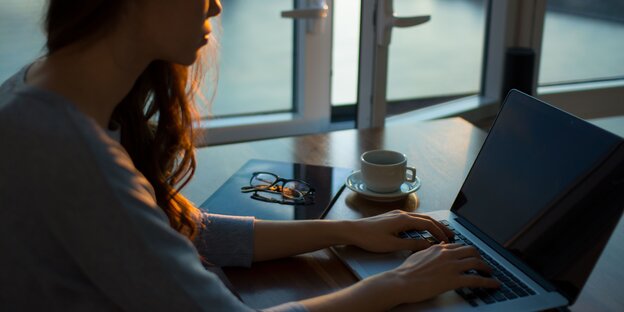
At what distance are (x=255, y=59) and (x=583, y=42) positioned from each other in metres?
1.66

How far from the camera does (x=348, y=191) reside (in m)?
1.33

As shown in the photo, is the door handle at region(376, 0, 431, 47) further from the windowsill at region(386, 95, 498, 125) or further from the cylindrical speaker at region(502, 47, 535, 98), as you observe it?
the cylindrical speaker at region(502, 47, 535, 98)

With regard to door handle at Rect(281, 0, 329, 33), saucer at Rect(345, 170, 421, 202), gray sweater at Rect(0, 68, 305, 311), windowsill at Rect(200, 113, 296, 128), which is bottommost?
windowsill at Rect(200, 113, 296, 128)

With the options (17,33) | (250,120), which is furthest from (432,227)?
(250,120)

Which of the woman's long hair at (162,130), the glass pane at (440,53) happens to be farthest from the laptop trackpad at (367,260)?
the glass pane at (440,53)

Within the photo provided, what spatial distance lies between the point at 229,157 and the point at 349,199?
335mm

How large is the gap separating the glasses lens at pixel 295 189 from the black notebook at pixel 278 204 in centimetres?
2

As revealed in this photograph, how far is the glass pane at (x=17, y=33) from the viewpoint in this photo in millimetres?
2055

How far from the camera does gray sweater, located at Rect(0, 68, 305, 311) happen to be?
0.74 meters

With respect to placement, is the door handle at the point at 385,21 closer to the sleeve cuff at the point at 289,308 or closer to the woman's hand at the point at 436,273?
the woman's hand at the point at 436,273

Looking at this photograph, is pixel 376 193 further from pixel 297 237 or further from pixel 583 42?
pixel 583 42

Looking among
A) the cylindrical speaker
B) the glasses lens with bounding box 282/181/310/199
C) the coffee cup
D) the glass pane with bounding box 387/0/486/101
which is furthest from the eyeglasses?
the cylindrical speaker

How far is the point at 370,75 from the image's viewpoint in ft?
7.69

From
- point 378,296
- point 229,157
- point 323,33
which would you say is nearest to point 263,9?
point 323,33
